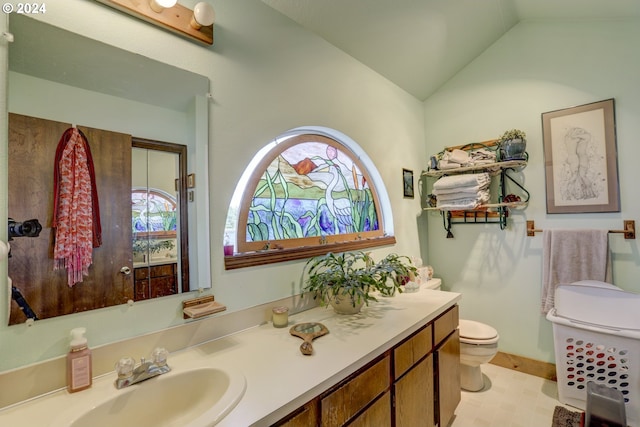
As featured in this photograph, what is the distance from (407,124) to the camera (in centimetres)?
272

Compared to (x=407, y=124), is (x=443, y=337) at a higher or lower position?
lower

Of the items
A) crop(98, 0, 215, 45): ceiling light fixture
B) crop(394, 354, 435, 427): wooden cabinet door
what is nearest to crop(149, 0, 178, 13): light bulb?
crop(98, 0, 215, 45): ceiling light fixture

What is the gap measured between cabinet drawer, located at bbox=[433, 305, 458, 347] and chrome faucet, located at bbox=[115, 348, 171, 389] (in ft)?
4.45

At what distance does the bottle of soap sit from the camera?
910mm

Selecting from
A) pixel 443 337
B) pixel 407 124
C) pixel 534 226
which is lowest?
pixel 443 337

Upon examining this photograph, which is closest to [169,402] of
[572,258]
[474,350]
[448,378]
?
[448,378]

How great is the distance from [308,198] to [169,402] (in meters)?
1.27

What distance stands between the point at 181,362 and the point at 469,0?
105 inches

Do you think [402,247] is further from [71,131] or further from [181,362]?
[71,131]

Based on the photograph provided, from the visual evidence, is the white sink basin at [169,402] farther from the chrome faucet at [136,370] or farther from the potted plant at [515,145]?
the potted plant at [515,145]

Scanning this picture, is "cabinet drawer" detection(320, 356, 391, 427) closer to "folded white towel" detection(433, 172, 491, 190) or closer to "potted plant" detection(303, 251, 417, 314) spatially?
"potted plant" detection(303, 251, 417, 314)

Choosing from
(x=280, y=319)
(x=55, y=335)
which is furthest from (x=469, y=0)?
(x=55, y=335)

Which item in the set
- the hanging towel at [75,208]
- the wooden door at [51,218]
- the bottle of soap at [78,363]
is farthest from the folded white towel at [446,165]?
the bottle of soap at [78,363]

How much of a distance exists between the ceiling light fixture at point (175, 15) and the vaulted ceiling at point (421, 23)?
20.9 inches
